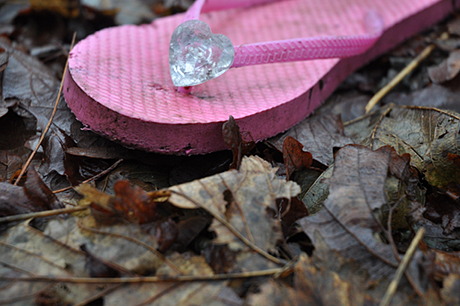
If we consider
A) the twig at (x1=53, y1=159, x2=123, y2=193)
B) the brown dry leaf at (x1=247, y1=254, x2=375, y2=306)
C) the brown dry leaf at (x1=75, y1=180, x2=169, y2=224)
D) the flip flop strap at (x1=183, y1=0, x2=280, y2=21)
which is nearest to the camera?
the brown dry leaf at (x1=247, y1=254, x2=375, y2=306)

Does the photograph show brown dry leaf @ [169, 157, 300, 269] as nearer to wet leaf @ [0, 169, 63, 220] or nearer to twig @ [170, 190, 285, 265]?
twig @ [170, 190, 285, 265]

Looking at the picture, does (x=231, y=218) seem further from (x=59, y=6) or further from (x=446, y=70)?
(x=59, y=6)

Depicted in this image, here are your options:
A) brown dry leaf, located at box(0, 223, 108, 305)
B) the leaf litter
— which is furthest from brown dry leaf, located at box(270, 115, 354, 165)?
brown dry leaf, located at box(0, 223, 108, 305)

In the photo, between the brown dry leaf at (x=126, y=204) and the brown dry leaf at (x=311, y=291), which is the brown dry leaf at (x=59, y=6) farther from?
the brown dry leaf at (x=311, y=291)

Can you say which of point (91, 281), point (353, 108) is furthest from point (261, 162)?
point (353, 108)

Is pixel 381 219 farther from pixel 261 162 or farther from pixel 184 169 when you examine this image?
pixel 184 169

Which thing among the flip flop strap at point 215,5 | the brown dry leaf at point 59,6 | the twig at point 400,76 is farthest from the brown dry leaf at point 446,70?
the brown dry leaf at point 59,6
